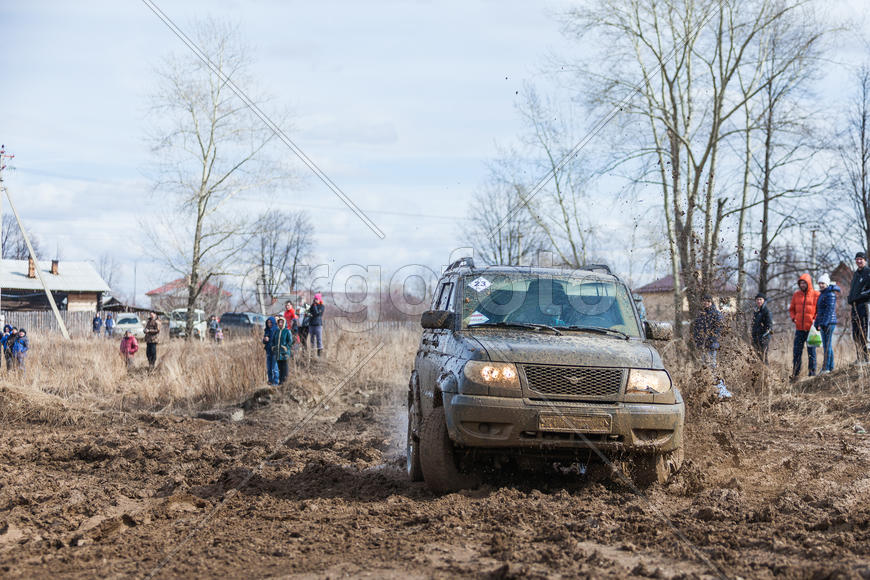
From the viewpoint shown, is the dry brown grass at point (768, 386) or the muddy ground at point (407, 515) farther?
the dry brown grass at point (768, 386)

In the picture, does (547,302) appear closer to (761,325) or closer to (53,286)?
(761,325)

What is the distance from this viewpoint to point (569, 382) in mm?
6137

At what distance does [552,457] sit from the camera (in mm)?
6258

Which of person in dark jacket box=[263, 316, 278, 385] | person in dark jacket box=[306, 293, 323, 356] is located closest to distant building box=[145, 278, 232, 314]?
person in dark jacket box=[306, 293, 323, 356]

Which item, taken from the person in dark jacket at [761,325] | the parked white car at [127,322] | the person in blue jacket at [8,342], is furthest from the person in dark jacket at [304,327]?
the parked white car at [127,322]

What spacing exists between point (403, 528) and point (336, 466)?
2891mm

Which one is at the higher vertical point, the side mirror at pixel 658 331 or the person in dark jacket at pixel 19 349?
the side mirror at pixel 658 331

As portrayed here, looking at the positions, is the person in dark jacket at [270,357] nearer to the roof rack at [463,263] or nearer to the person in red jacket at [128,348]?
the person in red jacket at [128,348]

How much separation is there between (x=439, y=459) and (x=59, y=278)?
68.6 meters

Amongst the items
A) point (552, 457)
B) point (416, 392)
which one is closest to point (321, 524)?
point (552, 457)

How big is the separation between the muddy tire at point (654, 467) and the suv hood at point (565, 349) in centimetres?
76

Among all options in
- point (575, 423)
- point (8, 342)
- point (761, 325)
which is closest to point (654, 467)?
point (575, 423)

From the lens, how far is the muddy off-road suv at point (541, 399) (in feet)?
19.8

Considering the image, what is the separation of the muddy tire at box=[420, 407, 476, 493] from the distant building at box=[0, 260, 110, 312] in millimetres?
57733
